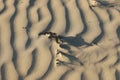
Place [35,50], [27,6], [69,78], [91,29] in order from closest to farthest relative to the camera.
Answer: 1. [69,78]
2. [35,50]
3. [91,29]
4. [27,6]

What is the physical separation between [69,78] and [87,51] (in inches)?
18.9

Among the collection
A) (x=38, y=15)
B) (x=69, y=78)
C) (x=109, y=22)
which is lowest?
(x=69, y=78)

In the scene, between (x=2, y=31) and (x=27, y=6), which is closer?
(x=2, y=31)

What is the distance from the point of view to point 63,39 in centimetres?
429

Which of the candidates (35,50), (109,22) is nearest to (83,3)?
(109,22)

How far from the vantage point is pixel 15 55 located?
4047 millimetres

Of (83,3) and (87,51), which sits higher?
(83,3)

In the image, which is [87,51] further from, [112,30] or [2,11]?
[2,11]

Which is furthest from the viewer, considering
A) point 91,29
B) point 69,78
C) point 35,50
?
point 91,29

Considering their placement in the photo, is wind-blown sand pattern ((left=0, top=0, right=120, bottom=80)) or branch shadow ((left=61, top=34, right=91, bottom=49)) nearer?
wind-blown sand pattern ((left=0, top=0, right=120, bottom=80))

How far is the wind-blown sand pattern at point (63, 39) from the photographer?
12.9ft

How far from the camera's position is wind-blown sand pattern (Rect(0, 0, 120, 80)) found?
3.92 m

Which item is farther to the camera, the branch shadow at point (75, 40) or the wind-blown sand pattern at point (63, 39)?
the branch shadow at point (75, 40)

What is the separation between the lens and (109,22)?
15.3 ft
